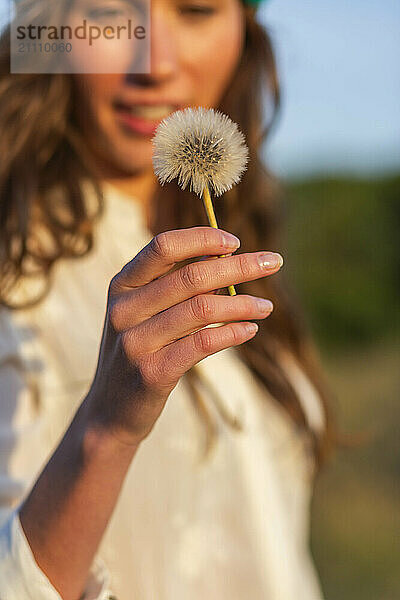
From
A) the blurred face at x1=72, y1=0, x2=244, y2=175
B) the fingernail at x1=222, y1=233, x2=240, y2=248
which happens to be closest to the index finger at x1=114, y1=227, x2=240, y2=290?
the fingernail at x1=222, y1=233, x2=240, y2=248

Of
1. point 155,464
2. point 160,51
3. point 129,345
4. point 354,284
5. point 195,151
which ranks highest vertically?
point 160,51

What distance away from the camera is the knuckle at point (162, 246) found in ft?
2.09

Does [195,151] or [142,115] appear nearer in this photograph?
[195,151]

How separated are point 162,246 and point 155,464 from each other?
0.65m

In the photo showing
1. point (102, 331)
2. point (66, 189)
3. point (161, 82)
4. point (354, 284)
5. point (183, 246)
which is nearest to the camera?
point (183, 246)

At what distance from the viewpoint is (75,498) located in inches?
29.4

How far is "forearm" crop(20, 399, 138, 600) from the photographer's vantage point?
2.43ft

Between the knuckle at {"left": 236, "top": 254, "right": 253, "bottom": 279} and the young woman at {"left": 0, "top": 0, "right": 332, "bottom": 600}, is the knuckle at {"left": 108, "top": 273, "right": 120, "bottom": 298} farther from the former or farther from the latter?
the young woman at {"left": 0, "top": 0, "right": 332, "bottom": 600}

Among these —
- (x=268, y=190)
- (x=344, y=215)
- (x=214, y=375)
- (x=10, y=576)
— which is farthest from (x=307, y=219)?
(x=10, y=576)

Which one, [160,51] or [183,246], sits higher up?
[160,51]

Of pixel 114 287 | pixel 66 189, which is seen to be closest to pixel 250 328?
pixel 114 287

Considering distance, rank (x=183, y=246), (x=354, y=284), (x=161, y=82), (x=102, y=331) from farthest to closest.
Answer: (x=354, y=284) < (x=161, y=82) < (x=102, y=331) < (x=183, y=246)

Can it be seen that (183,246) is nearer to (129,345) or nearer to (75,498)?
(129,345)

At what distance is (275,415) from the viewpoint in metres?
1.50
